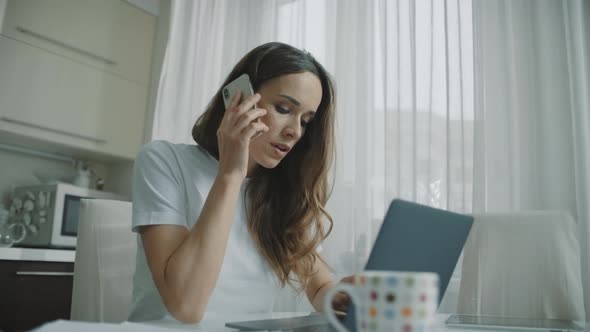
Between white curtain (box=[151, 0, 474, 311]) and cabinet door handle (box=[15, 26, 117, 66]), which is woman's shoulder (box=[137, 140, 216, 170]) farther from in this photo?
cabinet door handle (box=[15, 26, 117, 66])

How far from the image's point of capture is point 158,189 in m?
1.11

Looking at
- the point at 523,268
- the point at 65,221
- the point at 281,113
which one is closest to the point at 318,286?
the point at 281,113

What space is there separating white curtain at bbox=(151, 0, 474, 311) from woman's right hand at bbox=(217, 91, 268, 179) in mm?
1118

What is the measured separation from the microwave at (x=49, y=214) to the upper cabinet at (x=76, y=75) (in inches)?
11.7

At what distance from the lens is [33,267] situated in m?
2.20

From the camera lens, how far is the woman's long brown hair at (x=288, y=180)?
4.38 ft

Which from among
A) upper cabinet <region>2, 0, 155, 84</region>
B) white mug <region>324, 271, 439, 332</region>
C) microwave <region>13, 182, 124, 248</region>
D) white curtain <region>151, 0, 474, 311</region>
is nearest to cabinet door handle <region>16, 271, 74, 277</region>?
microwave <region>13, 182, 124, 248</region>

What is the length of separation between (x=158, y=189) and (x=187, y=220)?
169 millimetres

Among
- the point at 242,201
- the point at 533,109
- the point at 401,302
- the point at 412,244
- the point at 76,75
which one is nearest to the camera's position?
the point at 401,302

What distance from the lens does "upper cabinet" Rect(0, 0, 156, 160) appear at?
2.53 metres

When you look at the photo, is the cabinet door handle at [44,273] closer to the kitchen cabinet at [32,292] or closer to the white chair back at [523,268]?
the kitchen cabinet at [32,292]

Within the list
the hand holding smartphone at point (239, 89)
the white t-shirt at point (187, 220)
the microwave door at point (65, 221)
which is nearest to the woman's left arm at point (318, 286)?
the white t-shirt at point (187, 220)

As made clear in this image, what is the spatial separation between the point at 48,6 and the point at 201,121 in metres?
1.81

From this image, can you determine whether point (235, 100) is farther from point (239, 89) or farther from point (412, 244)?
point (412, 244)
